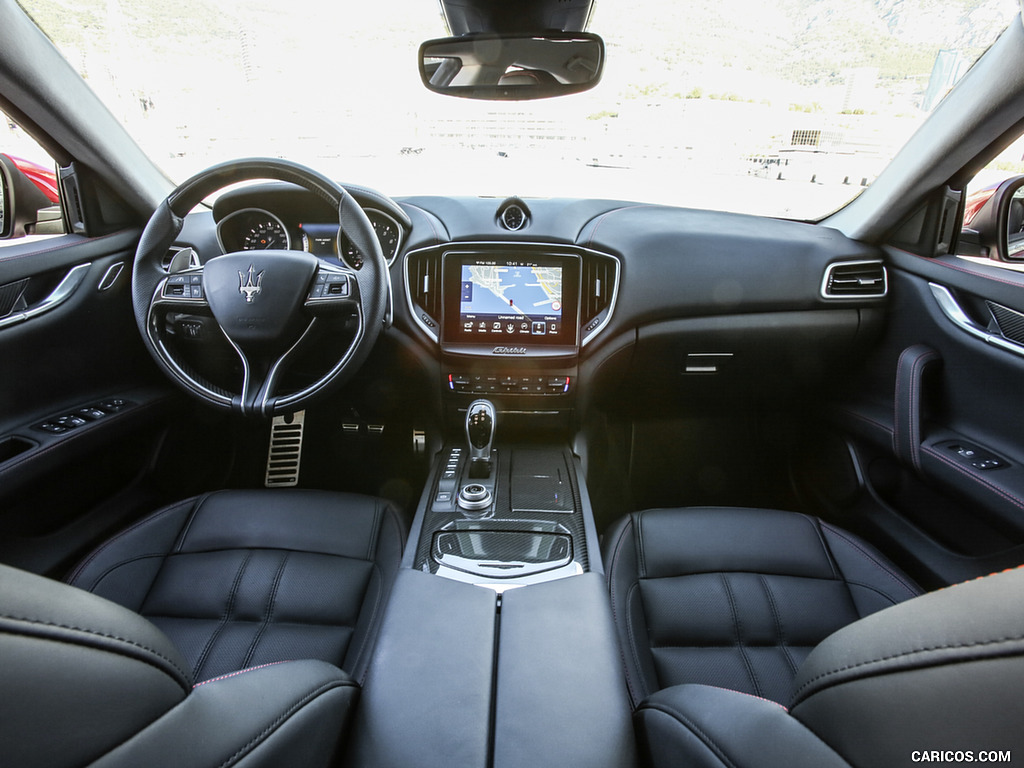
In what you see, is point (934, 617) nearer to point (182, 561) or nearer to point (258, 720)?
point (258, 720)

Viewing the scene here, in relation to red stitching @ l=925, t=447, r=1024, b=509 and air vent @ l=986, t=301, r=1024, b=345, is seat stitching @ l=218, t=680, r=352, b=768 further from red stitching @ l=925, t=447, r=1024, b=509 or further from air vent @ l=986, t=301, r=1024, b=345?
air vent @ l=986, t=301, r=1024, b=345

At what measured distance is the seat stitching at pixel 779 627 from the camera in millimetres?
1494

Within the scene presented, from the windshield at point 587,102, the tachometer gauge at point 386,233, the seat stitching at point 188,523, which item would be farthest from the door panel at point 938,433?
the seat stitching at point 188,523

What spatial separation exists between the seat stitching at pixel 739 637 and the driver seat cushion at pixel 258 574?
948 millimetres

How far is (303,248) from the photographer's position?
2330 mm

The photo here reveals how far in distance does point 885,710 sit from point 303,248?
2.32 m

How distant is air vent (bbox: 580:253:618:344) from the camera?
7.64 feet

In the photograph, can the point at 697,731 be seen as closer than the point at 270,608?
Yes

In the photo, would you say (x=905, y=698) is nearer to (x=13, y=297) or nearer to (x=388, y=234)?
(x=388, y=234)

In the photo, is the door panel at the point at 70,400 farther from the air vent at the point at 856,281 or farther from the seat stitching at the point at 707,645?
the air vent at the point at 856,281

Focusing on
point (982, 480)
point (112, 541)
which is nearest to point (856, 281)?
point (982, 480)

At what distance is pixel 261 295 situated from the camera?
170 centimetres

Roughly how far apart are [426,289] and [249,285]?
2.58 feet

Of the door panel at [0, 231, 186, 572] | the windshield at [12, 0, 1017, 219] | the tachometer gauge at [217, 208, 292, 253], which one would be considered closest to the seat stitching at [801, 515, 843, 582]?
the windshield at [12, 0, 1017, 219]
